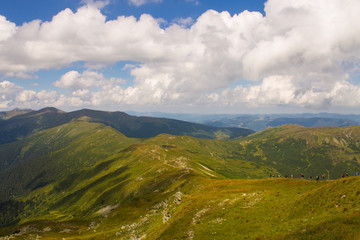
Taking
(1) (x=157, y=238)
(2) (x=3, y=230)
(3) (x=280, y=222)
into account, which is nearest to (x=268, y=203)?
(3) (x=280, y=222)

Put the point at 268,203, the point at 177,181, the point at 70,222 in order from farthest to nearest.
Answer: the point at 177,181 < the point at 70,222 < the point at 268,203

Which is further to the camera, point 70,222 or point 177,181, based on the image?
point 177,181

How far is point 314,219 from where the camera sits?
3603 cm

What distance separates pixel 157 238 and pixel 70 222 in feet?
315

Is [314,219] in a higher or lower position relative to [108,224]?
higher

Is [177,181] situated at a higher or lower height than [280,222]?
lower

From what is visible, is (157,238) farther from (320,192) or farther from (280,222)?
(320,192)

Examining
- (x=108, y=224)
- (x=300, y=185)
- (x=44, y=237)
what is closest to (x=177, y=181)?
(x=108, y=224)

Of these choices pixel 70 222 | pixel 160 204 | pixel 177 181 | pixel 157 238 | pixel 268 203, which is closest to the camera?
pixel 157 238

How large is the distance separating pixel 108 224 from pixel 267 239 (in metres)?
87.2

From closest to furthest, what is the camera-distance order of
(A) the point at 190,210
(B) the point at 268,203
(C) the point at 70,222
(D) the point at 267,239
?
1. (D) the point at 267,239
2. (B) the point at 268,203
3. (A) the point at 190,210
4. (C) the point at 70,222

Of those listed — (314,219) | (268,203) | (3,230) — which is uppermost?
(314,219)

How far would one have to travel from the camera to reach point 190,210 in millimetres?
63906

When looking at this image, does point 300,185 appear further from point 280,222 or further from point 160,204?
point 160,204
